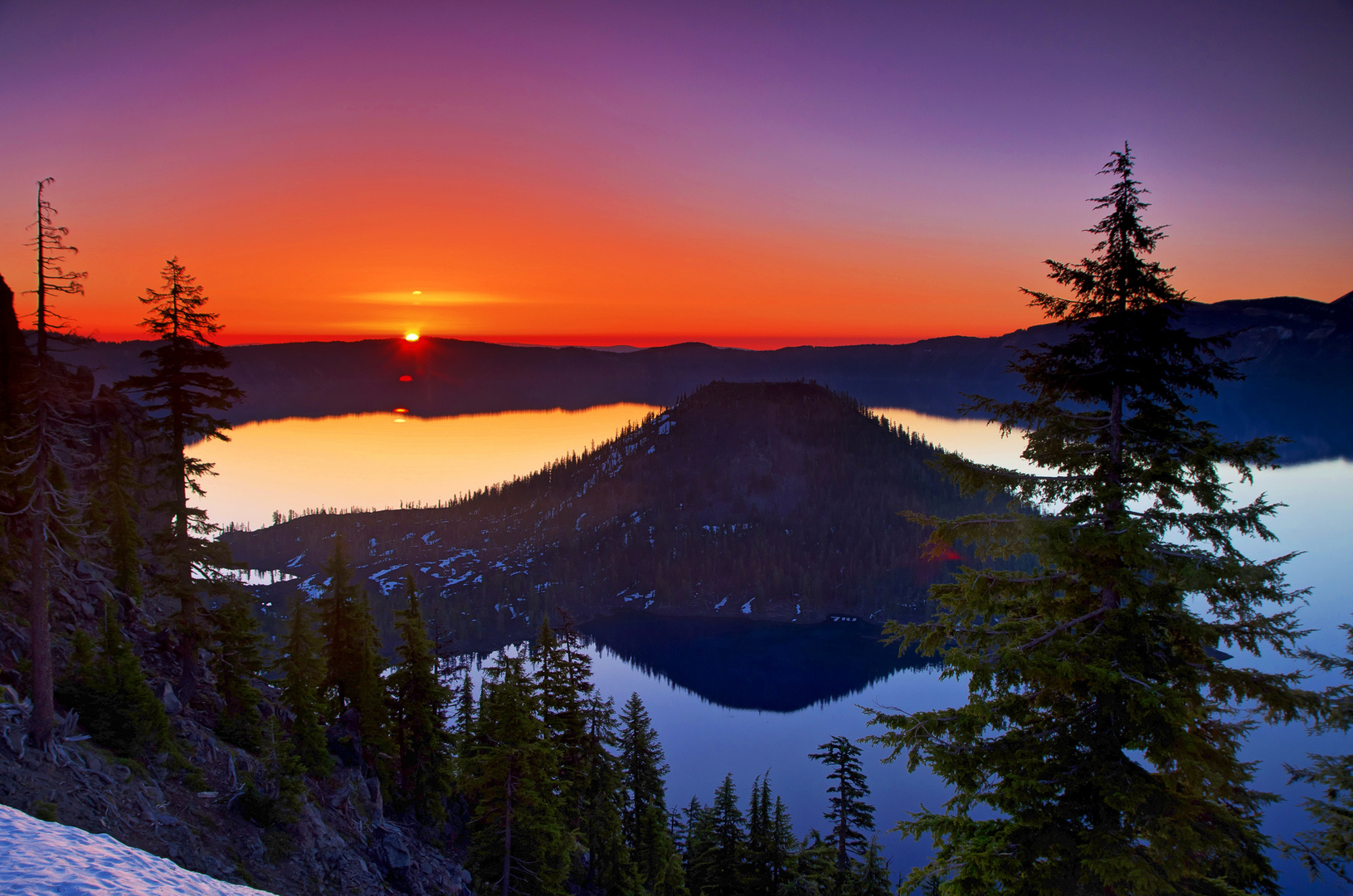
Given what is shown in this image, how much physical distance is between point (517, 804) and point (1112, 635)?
21.4m

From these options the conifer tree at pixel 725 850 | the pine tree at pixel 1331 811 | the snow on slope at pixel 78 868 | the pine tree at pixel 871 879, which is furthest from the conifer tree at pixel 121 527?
the pine tree at pixel 1331 811

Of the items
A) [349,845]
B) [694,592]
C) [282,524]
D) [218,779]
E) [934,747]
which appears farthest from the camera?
[282,524]

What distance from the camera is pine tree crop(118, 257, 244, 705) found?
79.5 ft

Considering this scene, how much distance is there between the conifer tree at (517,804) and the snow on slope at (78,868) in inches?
517

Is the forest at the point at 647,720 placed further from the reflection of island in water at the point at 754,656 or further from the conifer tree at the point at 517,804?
the reflection of island in water at the point at 754,656

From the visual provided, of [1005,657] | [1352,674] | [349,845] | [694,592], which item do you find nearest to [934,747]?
[1005,657]

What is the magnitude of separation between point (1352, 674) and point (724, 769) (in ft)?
283

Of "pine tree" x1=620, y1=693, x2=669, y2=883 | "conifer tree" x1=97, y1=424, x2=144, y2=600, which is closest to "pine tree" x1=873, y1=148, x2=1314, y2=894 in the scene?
"pine tree" x1=620, y1=693, x2=669, y2=883

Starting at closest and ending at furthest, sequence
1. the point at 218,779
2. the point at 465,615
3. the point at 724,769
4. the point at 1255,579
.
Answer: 1. the point at 1255,579
2. the point at 218,779
3. the point at 724,769
4. the point at 465,615

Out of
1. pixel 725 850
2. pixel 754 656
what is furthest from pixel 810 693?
pixel 725 850

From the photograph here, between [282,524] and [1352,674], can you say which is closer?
[1352,674]

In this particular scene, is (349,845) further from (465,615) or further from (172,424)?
(465,615)

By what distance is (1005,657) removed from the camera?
11109 millimetres

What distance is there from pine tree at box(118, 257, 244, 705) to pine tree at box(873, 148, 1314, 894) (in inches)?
957
